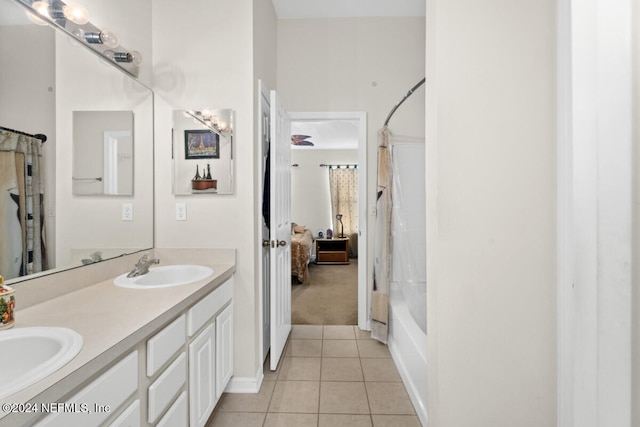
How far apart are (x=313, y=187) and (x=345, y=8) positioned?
14.7ft

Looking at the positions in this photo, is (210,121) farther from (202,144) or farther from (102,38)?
(102,38)

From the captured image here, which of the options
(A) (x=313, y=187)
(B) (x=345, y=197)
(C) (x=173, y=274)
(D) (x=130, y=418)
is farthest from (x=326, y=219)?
(D) (x=130, y=418)

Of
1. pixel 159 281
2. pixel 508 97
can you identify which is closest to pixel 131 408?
pixel 159 281

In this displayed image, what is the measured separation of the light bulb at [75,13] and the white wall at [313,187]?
5614mm

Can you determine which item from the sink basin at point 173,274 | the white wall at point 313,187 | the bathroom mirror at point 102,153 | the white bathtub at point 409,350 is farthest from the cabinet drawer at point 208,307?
the white wall at point 313,187

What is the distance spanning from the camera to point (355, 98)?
2.88 meters

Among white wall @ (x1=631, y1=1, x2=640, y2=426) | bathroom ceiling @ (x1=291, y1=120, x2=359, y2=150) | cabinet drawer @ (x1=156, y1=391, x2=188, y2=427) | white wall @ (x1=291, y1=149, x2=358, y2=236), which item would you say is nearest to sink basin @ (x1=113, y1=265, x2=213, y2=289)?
cabinet drawer @ (x1=156, y1=391, x2=188, y2=427)

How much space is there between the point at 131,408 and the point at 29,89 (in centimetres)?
127

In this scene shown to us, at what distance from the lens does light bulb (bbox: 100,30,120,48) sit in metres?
1.46

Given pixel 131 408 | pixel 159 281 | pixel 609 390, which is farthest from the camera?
pixel 159 281

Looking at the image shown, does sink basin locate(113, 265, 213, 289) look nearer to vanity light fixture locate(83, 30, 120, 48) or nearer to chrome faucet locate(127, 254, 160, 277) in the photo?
chrome faucet locate(127, 254, 160, 277)

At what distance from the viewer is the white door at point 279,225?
6.86ft

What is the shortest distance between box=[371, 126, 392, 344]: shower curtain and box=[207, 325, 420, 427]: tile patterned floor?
0.21 m

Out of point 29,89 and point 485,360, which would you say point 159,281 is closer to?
point 29,89
